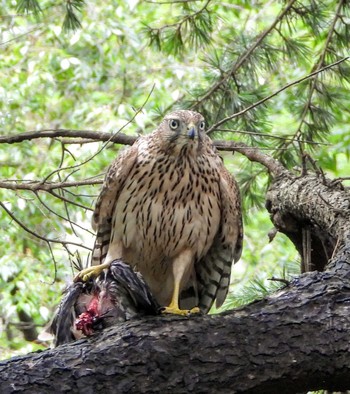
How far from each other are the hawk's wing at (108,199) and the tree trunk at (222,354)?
1.12 m

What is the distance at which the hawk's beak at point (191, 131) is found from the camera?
368 cm

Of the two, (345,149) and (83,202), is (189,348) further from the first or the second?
(345,149)

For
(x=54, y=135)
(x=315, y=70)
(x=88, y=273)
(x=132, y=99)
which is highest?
(x=132, y=99)

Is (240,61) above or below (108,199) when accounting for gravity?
above

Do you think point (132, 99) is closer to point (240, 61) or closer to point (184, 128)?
point (240, 61)

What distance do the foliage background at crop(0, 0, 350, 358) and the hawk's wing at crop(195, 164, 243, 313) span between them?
0.10 metres

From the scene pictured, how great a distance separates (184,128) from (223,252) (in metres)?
0.60

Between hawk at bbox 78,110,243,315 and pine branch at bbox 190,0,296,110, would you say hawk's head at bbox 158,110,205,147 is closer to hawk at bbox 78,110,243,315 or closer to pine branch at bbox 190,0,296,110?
hawk at bbox 78,110,243,315

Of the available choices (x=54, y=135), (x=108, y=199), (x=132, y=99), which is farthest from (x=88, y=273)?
(x=132, y=99)

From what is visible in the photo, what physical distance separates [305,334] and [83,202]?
338 centimetres

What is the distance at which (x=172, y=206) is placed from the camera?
151 inches

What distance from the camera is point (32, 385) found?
2.54 m

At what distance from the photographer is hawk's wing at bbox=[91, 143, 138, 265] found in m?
3.84

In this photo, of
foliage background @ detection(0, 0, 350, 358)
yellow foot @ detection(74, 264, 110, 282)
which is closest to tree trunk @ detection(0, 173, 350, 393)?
yellow foot @ detection(74, 264, 110, 282)
